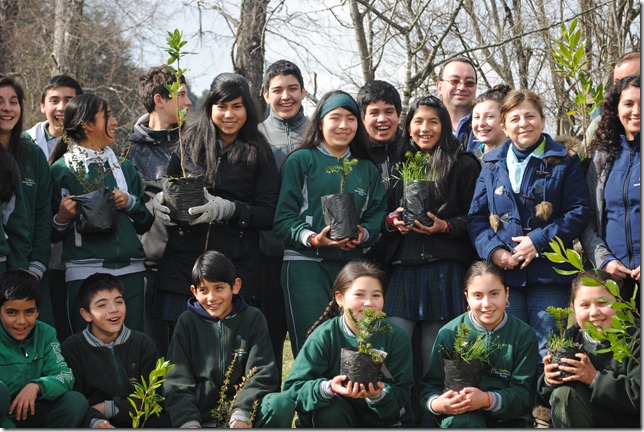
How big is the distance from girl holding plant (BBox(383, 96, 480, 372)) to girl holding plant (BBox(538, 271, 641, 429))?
0.80 metres

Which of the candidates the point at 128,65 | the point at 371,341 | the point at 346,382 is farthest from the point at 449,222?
the point at 128,65

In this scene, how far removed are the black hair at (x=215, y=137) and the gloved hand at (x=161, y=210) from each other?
1.10 feet

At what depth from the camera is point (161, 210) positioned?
5.04m

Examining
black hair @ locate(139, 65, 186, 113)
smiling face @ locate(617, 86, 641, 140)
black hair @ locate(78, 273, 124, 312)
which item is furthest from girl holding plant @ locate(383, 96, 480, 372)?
black hair @ locate(139, 65, 186, 113)

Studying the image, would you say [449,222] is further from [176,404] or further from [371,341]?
[176,404]

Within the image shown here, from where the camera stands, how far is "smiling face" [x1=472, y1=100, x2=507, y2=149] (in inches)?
220

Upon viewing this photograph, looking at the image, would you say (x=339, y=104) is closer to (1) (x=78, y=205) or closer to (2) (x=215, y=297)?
(2) (x=215, y=297)

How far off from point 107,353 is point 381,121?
90.3 inches

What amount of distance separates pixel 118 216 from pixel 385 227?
1.70 metres

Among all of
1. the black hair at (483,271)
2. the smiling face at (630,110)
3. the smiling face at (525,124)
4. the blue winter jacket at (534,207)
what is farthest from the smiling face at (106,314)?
the smiling face at (630,110)

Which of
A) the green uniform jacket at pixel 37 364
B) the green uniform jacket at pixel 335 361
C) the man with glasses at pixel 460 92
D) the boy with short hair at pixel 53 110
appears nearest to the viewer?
the green uniform jacket at pixel 37 364

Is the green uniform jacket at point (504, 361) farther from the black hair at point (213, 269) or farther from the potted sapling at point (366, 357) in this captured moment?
the black hair at point (213, 269)

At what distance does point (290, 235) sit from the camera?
504 cm

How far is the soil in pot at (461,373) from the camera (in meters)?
4.39
